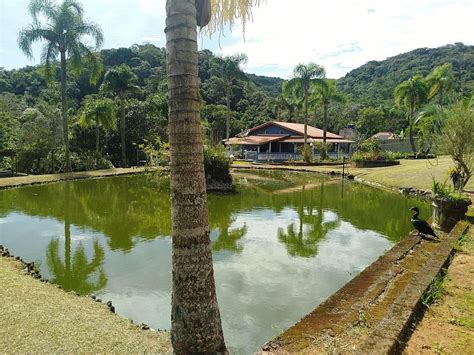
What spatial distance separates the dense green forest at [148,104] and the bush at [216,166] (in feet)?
17.4

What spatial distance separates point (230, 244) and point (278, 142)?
35417 mm

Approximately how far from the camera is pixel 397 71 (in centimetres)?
8894

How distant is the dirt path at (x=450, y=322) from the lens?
13.3ft

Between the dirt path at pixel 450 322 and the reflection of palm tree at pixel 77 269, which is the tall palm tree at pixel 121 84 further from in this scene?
the dirt path at pixel 450 322

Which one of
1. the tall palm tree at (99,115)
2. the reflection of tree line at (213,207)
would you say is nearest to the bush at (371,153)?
the reflection of tree line at (213,207)

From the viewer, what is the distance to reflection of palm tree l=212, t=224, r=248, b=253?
33.8 ft

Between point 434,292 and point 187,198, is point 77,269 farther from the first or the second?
point 434,292

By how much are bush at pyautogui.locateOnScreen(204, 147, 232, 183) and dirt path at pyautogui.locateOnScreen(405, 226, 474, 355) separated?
15.4 m

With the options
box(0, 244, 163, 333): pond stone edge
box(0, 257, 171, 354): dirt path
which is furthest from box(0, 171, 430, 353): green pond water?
box(0, 257, 171, 354): dirt path

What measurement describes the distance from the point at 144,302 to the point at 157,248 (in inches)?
130

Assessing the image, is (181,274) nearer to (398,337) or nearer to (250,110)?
(398,337)

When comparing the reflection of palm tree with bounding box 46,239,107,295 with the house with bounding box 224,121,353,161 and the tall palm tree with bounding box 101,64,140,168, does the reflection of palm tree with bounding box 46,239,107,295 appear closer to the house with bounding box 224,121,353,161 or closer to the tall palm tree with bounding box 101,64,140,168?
the tall palm tree with bounding box 101,64,140,168

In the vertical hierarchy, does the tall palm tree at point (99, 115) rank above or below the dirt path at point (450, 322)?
above

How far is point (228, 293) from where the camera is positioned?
7.16 meters
